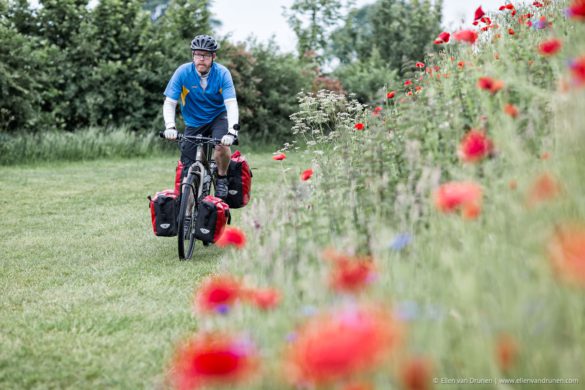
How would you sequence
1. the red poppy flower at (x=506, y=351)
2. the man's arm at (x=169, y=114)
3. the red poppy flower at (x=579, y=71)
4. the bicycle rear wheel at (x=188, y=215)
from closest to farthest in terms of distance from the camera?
the red poppy flower at (x=506, y=351) → the red poppy flower at (x=579, y=71) → the bicycle rear wheel at (x=188, y=215) → the man's arm at (x=169, y=114)

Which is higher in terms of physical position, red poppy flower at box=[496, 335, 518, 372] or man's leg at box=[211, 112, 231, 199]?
man's leg at box=[211, 112, 231, 199]

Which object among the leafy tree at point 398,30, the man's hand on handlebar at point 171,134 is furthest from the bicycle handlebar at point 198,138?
the leafy tree at point 398,30

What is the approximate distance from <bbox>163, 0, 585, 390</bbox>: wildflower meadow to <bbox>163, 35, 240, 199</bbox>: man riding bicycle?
8.12ft

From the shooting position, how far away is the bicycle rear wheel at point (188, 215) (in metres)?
6.02

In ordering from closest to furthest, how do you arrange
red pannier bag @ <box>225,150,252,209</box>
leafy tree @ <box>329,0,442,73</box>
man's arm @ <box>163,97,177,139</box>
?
man's arm @ <box>163,97,177,139</box>
red pannier bag @ <box>225,150,252,209</box>
leafy tree @ <box>329,0,442,73</box>

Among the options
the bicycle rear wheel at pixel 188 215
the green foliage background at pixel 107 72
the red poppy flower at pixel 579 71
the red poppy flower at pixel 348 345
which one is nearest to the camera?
the red poppy flower at pixel 348 345

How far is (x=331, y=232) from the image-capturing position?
385 centimetres

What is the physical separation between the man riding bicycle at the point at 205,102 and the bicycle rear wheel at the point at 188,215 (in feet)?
1.56

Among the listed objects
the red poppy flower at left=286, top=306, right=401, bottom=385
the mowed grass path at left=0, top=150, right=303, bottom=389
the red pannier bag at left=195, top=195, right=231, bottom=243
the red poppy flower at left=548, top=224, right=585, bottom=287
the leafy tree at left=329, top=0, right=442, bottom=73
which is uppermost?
the leafy tree at left=329, top=0, right=442, bottom=73

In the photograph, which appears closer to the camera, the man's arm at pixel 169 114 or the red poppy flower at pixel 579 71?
the red poppy flower at pixel 579 71

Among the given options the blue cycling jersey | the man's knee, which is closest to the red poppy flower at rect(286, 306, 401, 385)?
the blue cycling jersey

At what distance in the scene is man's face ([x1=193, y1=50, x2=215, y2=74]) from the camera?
21.1 ft

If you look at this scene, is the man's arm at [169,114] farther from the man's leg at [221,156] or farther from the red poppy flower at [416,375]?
the red poppy flower at [416,375]

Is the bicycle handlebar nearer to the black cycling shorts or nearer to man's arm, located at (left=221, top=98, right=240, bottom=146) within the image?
man's arm, located at (left=221, top=98, right=240, bottom=146)
